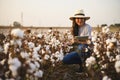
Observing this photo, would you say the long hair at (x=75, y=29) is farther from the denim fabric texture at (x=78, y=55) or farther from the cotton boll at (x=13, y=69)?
the cotton boll at (x=13, y=69)

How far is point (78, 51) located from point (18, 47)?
284 centimetres

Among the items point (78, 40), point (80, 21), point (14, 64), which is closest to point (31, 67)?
point (14, 64)

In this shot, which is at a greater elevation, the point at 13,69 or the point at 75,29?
the point at 75,29

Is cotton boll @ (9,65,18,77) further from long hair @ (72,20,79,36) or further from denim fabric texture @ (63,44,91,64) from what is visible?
long hair @ (72,20,79,36)

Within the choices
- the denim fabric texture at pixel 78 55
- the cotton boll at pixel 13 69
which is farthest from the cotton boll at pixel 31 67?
the denim fabric texture at pixel 78 55

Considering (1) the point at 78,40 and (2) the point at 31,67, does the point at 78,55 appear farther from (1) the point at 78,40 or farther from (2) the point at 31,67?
(2) the point at 31,67

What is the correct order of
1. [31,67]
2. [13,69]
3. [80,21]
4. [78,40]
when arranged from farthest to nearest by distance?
[80,21] < [78,40] < [31,67] < [13,69]

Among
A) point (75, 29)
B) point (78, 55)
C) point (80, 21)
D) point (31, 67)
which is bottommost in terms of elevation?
point (78, 55)

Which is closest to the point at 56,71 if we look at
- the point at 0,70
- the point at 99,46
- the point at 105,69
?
the point at 99,46

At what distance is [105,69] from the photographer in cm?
430

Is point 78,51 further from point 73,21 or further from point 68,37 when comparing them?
point 68,37

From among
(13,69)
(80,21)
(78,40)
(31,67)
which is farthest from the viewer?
(80,21)

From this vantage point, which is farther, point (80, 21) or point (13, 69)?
point (80, 21)

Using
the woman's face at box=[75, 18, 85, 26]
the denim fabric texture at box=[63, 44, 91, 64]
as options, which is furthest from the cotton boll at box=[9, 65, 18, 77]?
the woman's face at box=[75, 18, 85, 26]
